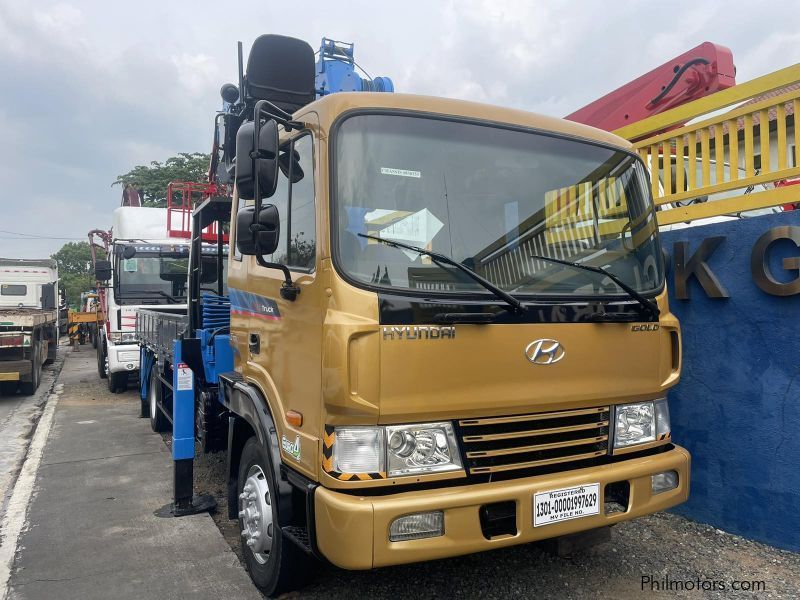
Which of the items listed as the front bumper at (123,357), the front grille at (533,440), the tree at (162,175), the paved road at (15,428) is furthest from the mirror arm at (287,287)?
the tree at (162,175)

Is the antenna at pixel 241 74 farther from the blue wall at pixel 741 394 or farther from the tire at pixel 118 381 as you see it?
the tire at pixel 118 381

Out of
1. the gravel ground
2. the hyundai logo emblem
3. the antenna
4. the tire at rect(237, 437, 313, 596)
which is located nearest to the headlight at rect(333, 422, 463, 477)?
the hyundai logo emblem

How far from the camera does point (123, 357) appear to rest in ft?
33.1

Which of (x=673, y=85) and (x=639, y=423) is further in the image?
(x=673, y=85)

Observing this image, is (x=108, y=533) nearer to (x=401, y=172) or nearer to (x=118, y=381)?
(x=401, y=172)

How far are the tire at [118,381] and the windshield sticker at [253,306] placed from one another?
8.12 m

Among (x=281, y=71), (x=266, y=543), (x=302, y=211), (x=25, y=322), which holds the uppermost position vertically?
(x=281, y=71)

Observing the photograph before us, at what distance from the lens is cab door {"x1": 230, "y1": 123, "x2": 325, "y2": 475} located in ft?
8.42

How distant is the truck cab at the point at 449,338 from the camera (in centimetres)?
236

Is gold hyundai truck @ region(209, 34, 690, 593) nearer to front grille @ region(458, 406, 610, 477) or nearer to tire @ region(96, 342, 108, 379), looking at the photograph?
front grille @ region(458, 406, 610, 477)

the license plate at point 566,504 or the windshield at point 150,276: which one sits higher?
the windshield at point 150,276

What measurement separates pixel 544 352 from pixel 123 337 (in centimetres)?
904

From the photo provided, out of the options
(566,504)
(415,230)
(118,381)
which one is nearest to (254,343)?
(415,230)

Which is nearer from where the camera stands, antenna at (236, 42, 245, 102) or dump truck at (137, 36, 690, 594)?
dump truck at (137, 36, 690, 594)
